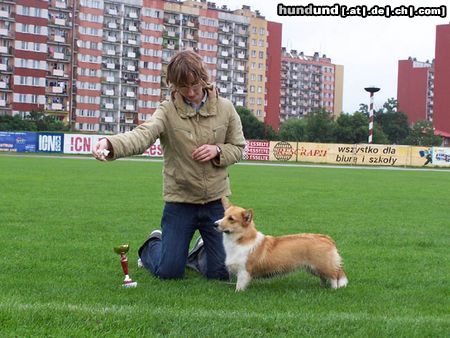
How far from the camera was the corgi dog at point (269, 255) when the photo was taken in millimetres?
5961

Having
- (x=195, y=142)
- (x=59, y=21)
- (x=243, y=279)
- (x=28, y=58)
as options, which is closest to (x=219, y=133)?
(x=195, y=142)

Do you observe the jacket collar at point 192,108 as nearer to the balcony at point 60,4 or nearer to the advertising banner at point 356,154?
the advertising banner at point 356,154

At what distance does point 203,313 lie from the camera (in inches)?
189

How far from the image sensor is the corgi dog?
19.6 feet

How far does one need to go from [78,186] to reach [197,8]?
104 m

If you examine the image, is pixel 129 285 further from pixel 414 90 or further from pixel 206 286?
pixel 414 90

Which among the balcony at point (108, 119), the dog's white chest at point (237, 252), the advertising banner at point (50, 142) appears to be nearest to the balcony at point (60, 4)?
the balcony at point (108, 119)

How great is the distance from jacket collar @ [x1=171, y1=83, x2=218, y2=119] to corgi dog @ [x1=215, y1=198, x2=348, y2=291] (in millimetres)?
965

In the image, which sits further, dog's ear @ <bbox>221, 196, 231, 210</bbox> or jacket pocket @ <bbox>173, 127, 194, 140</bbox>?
jacket pocket @ <bbox>173, 127, 194, 140</bbox>

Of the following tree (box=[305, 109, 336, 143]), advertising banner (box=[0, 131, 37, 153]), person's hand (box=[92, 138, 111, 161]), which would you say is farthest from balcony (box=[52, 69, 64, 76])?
person's hand (box=[92, 138, 111, 161])

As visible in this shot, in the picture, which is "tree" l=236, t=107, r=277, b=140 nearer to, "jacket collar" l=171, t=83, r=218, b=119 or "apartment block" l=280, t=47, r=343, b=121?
"apartment block" l=280, t=47, r=343, b=121

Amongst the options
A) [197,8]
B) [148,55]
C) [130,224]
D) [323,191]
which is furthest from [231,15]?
[130,224]

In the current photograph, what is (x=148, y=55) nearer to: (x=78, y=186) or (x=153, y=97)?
(x=153, y=97)

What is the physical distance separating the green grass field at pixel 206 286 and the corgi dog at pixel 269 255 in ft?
0.62
